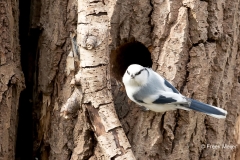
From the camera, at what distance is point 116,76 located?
3480mm

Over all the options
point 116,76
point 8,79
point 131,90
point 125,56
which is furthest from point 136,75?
point 8,79

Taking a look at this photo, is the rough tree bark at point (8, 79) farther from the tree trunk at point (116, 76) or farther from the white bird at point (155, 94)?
the white bird at point (155, 94)

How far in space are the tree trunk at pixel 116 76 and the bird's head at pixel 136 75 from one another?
0.14 metres

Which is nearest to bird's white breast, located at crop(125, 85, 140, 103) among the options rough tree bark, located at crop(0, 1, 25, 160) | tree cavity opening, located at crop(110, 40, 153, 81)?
tree cavity opening, located at crop(110, 40, 153, 81)

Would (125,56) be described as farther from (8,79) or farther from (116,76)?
(8,79)

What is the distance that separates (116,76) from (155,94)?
0.52 metres

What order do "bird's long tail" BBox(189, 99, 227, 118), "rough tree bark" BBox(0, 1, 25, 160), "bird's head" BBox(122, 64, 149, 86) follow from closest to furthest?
"bird's long tail" BBox(189, 99, 227, 118)
"bird's head" BBox(122, 64, 149, 86)
"rough tree bark" BBox(0, 1, 25, 160)

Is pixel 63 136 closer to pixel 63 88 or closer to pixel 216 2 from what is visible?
pixel 63 88

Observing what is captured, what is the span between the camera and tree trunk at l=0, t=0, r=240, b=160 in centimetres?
294

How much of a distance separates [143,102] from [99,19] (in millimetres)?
572

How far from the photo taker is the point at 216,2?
128 inches

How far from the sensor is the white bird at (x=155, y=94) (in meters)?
2.89

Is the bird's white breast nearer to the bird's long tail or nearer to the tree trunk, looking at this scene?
the tree trunk

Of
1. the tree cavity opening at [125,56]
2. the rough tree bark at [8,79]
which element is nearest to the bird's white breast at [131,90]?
the tree cavity opening at [125,56]
